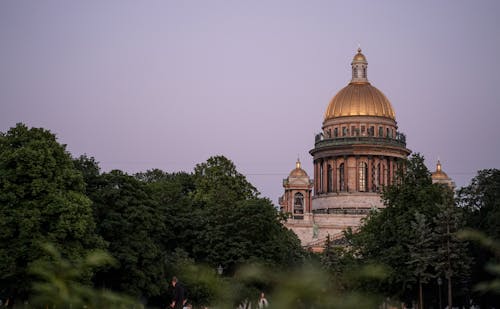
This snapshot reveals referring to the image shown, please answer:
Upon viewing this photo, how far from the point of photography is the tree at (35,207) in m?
53.8

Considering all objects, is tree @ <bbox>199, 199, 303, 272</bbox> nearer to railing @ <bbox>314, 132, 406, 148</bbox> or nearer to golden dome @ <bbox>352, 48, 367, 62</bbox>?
railing @ <bbox>314, 132, 406, 148</bbox>

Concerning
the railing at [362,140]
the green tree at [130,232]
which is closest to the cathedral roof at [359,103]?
the railing at [362,140]

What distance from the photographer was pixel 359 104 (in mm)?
157625

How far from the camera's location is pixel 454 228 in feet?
224

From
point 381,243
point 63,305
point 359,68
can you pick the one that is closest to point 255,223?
point 381,243

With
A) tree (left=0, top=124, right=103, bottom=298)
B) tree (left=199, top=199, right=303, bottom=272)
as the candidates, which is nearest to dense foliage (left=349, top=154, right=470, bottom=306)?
tree (left=199, top=199, right=303, bottom=272)

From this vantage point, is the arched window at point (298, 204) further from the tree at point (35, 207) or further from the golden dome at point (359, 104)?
the tree at point (35, 207)

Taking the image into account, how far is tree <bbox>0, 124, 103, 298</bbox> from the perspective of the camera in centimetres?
5381

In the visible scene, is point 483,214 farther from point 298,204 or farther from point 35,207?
point 298,204

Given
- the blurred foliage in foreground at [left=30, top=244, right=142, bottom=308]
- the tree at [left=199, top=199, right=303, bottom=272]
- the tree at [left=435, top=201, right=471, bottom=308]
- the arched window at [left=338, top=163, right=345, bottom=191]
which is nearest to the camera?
the blurred foliage in foreground at [left=30, top=244, right=142, bottom=308]

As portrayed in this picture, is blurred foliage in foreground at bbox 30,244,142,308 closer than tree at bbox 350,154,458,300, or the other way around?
blurred foliage in foreground at bbox 30,244,142,308

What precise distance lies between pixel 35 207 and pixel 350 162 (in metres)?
102

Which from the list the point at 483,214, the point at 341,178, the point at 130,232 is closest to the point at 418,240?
the point at 483,214

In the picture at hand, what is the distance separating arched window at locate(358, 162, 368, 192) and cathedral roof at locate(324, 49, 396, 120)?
7344 mm
